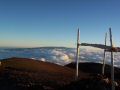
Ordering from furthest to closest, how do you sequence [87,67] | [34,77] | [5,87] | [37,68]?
[87,67] → [37,68] → [34,77] → [5,87]

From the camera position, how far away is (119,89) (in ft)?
93.9

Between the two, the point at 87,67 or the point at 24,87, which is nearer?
the point at 24,87

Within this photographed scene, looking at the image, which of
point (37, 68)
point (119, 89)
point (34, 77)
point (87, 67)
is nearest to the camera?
point (119, 89)

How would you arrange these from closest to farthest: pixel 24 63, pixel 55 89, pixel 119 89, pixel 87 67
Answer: pixel 119 89 → pixel 55 89 → pixel 24 63 → pixel 87 67

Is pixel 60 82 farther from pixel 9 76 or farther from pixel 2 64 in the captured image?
pixel 2 64

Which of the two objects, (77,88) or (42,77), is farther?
(42,77)

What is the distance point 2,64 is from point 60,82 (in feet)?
58.4

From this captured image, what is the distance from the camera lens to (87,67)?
206 ft

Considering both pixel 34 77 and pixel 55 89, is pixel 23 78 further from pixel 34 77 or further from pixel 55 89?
pixel 55 89

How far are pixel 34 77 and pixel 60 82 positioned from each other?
397 cm

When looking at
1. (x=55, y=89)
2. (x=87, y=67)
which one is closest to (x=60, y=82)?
(x=55, y=89)

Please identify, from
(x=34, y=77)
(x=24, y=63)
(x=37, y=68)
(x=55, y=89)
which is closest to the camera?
(x=55, y=89)

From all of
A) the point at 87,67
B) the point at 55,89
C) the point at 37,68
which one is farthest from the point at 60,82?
the point at 87,67

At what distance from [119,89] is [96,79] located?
2148 millimetres
